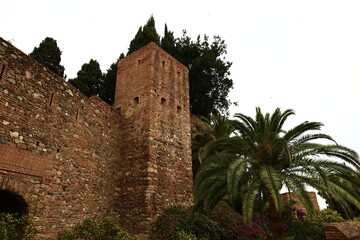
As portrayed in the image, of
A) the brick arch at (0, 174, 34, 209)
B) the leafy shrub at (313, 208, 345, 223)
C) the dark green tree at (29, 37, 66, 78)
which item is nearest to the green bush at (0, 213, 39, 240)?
the brick arch at (0, 174, 34, 209)

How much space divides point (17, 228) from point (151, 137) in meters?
5.03

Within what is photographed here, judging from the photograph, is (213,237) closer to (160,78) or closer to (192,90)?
(160,78)

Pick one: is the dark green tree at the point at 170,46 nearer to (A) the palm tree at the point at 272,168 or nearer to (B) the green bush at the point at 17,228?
(A) the palm tree at the point at 272,168

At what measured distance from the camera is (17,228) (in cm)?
582

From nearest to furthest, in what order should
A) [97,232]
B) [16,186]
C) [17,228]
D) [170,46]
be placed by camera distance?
[17,228] → [16,186] → [97,232] → [170,46]

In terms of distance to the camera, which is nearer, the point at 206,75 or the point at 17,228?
the point at 17,228

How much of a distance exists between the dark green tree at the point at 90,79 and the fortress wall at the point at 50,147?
10309mm

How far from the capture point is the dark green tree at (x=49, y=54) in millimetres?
18700

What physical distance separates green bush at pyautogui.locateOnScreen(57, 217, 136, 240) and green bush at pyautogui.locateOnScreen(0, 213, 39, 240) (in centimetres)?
110

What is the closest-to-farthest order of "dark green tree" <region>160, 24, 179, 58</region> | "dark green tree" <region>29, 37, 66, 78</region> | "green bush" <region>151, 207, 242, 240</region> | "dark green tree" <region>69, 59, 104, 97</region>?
"green bush" <region>151, 207, 242, 240</region> → "dark green tree" <region>29, 37, 66, 78</region> → "dark green tree" <region>69, 59, 104, 97</region> → "dark green tree" <region>160, 24, 179, 58</region>

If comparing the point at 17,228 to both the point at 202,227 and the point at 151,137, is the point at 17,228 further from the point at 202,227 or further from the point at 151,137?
the point at 202,227

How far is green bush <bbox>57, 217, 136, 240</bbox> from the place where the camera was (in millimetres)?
6410

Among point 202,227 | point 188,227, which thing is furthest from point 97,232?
point 202,227

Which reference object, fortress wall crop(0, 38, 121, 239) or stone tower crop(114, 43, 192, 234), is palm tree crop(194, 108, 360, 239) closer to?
stone tower crop(114, 43, 192, 234)
